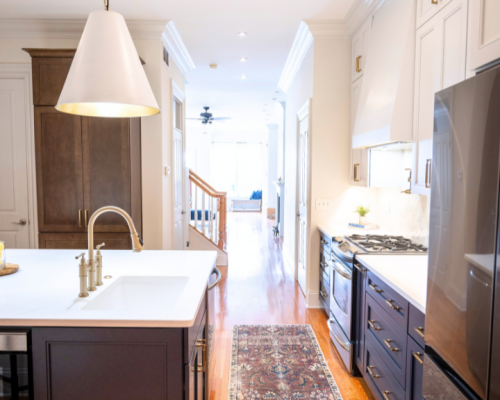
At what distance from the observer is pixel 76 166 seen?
131 inches

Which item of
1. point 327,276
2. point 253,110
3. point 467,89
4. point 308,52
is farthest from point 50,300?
point 253,110

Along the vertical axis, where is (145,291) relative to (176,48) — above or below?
below

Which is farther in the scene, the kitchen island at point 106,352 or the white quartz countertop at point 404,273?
the white quartz countertop at point 404,273

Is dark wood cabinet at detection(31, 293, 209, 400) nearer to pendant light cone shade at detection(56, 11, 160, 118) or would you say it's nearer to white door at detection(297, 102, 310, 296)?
pendant light cone shade at detection(56, 11, 160, 118)

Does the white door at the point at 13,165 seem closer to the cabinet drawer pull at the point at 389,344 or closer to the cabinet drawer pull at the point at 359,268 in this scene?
the cabinet drawer pull at the point at 359,268

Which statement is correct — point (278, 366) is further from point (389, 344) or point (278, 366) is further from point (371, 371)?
point (389, 344)

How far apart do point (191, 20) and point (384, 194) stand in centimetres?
259

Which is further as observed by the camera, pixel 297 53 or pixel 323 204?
pixel 297 53

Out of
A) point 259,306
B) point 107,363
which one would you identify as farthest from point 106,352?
point 259,306

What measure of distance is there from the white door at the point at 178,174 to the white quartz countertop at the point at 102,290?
215 centimetres

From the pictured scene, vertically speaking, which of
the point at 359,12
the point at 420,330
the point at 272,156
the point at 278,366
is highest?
the point at 359,12

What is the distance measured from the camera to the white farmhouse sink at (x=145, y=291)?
1.81 meters

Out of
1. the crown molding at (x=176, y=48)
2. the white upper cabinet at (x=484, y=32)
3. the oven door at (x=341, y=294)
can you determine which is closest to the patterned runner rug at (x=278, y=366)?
the oven door at (x=341, y=294)

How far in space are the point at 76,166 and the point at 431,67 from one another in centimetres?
298
